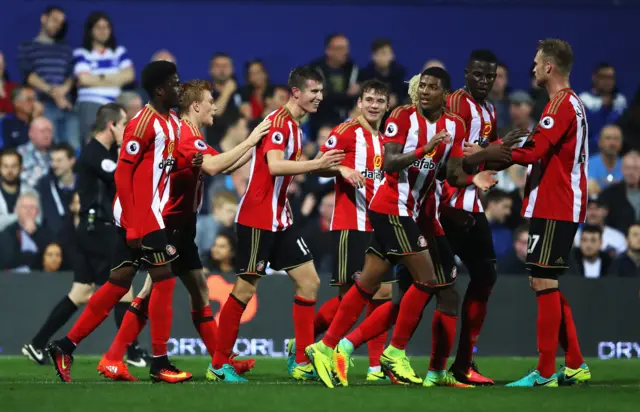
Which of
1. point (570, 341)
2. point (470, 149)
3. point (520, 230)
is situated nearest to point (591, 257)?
point (520, 230)

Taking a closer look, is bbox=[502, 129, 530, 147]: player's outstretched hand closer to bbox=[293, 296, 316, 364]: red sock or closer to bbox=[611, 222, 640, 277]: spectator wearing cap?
bbox=[293, 296, 316, 364]: red sock

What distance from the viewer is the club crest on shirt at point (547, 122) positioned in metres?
7.69

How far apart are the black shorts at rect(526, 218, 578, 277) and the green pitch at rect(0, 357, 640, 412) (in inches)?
33.5

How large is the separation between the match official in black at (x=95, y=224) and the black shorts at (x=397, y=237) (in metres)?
3.10

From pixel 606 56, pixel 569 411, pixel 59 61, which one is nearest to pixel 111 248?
pixel 59 61

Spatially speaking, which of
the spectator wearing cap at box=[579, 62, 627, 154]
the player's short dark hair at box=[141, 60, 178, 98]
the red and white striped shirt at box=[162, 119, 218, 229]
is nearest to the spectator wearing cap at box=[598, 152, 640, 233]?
the spectator wearing cap at box=[579, 62, 627, 154]

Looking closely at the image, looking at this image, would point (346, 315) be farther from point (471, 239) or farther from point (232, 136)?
point (232, 136)

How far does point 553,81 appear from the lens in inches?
314

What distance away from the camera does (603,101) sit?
47.2 feet

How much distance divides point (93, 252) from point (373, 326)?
342cm

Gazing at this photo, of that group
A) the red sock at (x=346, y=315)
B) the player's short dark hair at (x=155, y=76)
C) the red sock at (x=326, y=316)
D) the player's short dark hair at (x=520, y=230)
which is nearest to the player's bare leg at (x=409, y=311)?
the red sock at (x=346, y=315)

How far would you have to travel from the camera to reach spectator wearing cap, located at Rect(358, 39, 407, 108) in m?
13.8

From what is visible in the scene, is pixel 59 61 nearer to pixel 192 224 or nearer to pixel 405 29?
pixel 405 29

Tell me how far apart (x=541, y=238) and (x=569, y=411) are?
163 cm
